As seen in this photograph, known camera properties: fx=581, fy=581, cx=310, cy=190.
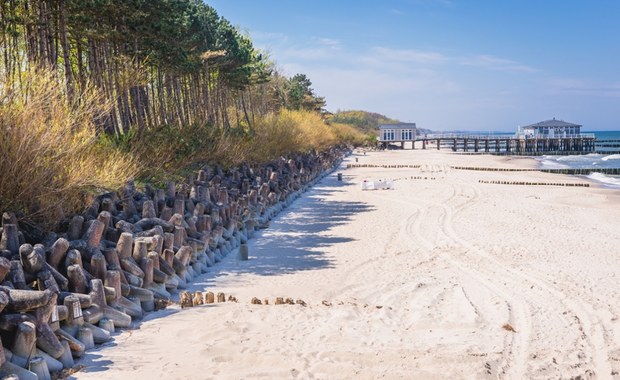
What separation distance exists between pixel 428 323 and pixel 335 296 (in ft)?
6.43

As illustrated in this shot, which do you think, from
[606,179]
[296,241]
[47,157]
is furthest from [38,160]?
[606,179]

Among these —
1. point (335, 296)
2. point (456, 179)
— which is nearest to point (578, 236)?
point (335, 296)

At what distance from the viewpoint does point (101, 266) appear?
7293mm

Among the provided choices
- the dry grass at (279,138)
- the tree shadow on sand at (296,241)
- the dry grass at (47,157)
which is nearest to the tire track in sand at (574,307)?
the tree shadow on sand at (296,241)

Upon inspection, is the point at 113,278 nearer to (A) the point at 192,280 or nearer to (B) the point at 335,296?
(A) the point at 192,280

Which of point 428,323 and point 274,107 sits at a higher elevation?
point 274,107

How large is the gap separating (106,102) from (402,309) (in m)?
7.28

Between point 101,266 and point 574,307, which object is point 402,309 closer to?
point 574,307

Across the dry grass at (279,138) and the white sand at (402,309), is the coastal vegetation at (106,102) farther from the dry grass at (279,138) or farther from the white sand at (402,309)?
the white sand at (402,309)

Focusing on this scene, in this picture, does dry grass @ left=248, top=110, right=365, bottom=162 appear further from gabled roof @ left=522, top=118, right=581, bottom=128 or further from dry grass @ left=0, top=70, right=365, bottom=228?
gabled roof @ left=522, top=118, right=581, bottom=128

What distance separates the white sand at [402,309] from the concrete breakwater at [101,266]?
0.36 meters

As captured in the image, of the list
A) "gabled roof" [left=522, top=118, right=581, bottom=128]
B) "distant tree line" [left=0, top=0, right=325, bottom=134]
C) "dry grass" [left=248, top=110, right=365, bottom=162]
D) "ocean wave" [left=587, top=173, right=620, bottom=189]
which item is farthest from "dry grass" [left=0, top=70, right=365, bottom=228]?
"gabled roof" [left=522, top=118, right=581, bottom=128]

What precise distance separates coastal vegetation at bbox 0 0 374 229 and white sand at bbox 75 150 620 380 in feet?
8.99

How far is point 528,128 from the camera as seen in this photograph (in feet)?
286
